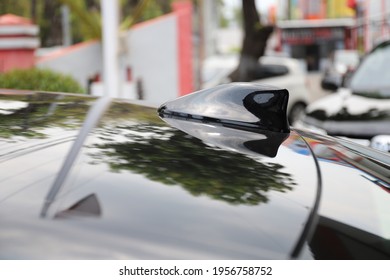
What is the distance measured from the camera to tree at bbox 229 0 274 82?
9555 mm

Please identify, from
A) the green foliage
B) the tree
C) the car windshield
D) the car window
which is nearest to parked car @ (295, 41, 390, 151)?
the car windshield

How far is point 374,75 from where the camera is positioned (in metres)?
6.30

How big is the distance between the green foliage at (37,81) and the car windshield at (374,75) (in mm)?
2668

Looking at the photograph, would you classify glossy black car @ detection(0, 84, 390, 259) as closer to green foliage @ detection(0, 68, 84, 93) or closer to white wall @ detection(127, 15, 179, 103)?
green foliage @ detection(0, 68, 84, 93)

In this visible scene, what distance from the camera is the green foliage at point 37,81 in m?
6.11

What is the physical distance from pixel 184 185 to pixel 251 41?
8.51m

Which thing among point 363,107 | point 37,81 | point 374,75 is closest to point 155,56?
point 37,81

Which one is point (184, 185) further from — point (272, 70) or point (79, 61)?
point (272, 70)

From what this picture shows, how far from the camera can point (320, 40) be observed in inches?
1259

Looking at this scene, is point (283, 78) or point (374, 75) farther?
point (283, 78)

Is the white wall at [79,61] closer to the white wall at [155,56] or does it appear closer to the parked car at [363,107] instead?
the white wall at [155,56]

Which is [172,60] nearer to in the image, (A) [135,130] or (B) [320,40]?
(A) [135,130]

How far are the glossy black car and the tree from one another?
7768 millimetres
